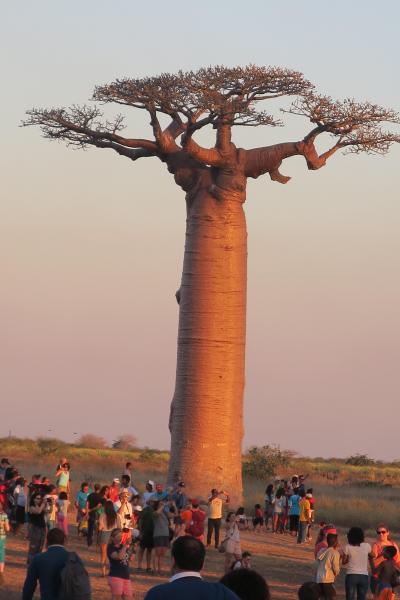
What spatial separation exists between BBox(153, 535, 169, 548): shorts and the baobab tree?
5.62 metres

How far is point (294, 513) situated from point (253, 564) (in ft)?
12.2

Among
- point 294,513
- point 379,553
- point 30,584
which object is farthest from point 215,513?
point 30,584

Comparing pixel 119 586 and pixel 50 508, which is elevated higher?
pixel 50 508

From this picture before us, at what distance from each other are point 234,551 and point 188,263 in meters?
7.79

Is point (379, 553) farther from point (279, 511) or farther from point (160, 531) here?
point (279, 511)

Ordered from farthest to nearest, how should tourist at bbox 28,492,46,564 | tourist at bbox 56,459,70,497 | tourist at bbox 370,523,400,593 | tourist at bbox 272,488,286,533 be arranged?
tourist at bbox 272,488,286,533 → tourist at bbox 56,459,70,497 → tourist at bbox 28,492,46,564 → tourist at bbox 370,523,400,593

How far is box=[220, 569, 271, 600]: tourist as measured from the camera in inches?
187

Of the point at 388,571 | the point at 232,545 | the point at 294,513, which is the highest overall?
the point at 294,513

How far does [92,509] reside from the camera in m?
16.0

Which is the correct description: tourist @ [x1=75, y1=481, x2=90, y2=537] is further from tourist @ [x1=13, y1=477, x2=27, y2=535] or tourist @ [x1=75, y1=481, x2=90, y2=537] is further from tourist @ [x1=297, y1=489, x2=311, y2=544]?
tourist @ [x1=297, y1=489, x2=311, y2=544]

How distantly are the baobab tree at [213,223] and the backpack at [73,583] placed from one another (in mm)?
12551

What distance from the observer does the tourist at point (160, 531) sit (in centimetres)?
→ 1434

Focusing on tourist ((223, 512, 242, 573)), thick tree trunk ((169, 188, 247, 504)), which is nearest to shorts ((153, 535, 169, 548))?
tourist ((223, 512, 242, 573))

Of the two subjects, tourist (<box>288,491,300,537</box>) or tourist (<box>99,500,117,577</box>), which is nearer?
tourist (<box>99,500,117,577</box>)
